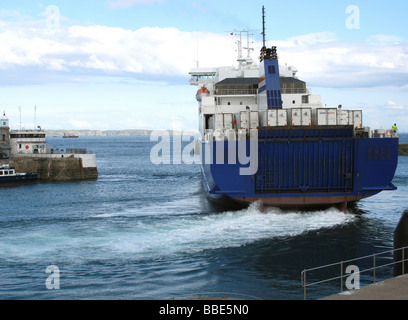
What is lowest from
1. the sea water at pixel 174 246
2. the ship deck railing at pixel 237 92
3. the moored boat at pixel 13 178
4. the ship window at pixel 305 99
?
the sea water at pixel 174 246

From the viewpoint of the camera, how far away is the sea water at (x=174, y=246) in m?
17.4

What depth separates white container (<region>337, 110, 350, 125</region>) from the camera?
96.0 feet

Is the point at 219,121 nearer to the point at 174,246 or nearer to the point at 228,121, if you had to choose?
the point at 228,121

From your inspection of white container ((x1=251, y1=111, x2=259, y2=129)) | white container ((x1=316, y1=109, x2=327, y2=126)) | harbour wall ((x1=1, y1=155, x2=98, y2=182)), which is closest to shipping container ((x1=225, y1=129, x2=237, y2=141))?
white container ((x1=251, y1=111, x2=259, y2=129))

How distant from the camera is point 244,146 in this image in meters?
28.1

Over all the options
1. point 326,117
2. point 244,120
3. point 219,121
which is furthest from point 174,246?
point 219,121

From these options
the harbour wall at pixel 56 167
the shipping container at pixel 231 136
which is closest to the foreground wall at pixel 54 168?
the harbour wall at pixel 56 167

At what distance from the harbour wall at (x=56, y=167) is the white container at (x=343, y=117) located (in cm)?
3545

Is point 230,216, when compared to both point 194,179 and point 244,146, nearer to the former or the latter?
point 244,146

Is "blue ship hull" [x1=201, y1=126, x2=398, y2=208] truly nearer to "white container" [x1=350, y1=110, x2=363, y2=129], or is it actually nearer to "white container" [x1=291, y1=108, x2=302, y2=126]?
"white container" [x1=291, y1=108, x2=302, y2=126]

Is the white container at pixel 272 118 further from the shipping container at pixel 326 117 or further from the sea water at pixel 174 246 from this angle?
the sea water at pixel 174 246

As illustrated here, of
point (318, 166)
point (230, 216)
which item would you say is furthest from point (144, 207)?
point (318, 166)

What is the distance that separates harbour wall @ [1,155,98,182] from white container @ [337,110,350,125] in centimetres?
3545

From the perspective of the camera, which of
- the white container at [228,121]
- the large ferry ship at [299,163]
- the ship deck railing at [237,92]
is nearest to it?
the large ferry ship at [299,163]
